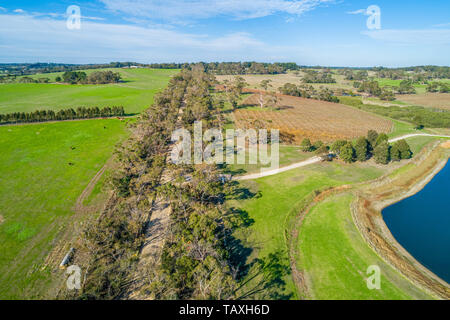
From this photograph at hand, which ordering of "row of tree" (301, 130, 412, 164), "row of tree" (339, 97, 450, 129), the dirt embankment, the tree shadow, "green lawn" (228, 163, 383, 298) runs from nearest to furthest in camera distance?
the tree shadow → the dirt embankment → "green lawn" (228, 163, 383, 298) → "row of tree" (301, 130, 412, 164) → "row of tree" (339, 97, 450, 129)

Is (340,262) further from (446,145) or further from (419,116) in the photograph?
(419,116)

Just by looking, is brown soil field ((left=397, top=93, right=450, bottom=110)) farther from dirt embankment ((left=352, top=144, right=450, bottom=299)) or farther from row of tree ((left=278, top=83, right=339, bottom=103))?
dirt embankment ((left=352, top=144, right=450, bottom=299))

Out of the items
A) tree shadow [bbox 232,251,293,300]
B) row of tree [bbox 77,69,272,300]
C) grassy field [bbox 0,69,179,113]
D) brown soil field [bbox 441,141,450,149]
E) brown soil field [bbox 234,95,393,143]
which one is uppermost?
grassy field [bbox 0,69,179,113]

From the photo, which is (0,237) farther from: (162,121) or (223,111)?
(223,111)

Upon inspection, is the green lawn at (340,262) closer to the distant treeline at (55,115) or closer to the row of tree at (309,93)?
the distant treeline at (55,115)

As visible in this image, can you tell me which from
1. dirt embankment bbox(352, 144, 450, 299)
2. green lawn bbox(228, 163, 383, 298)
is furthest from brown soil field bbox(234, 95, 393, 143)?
dirt embankment bbox(352, 144, 450, 299)

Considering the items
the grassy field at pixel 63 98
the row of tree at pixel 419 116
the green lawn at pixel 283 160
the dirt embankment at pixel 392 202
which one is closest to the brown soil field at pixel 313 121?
the row of tree at pixel 419 116
